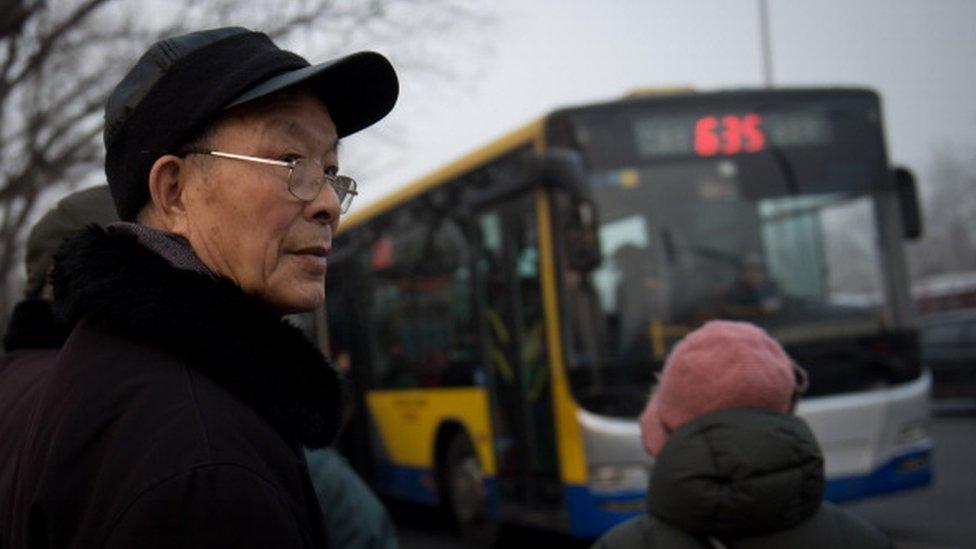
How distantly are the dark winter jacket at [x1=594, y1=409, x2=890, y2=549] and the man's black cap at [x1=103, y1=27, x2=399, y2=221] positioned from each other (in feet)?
3.75

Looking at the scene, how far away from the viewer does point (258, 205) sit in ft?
5.00

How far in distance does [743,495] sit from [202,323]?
1.30 metres

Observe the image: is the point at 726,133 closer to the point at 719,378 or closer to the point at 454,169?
the point at 454,169

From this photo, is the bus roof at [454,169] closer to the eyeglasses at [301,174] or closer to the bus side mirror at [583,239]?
the bus side mirror at [583,239]

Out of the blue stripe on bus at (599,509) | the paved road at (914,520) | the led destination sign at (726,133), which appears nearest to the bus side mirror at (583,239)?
the led destination sign at (726,133)

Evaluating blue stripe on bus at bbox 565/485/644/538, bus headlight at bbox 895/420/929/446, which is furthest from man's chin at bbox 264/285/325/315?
bus headlight at bbox 895/420/929/446

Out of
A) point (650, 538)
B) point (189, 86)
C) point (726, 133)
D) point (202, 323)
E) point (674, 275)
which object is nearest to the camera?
point (202, 323)

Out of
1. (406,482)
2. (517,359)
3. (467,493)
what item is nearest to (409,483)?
(406,482)

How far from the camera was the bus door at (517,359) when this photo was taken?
26.3 feet

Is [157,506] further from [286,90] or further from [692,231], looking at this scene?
[692,231]

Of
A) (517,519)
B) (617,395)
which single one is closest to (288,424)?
(617,395)

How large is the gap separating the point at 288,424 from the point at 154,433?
20 centimetres

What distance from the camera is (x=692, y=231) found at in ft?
25.0

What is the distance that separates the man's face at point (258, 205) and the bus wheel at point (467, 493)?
24.9 feet
